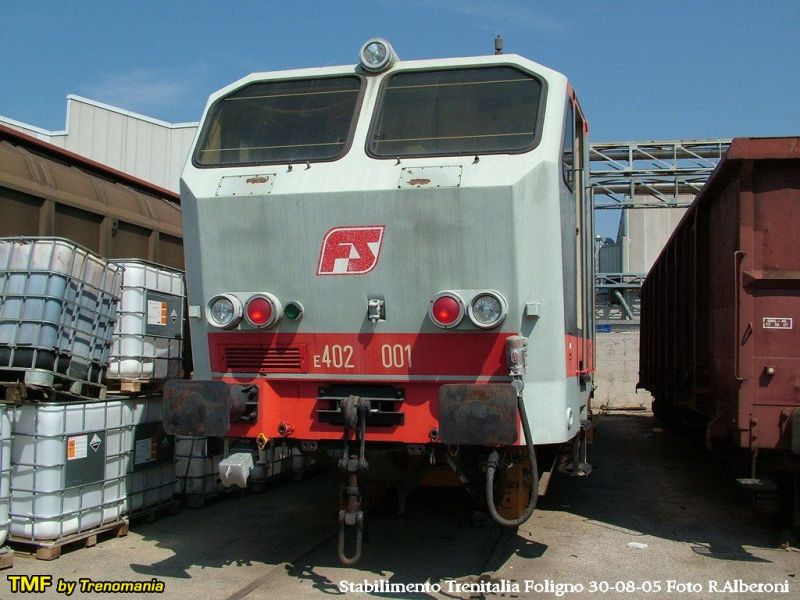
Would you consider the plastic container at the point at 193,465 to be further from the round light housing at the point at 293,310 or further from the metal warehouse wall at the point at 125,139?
the metal warehouse wall at the point at 125,139

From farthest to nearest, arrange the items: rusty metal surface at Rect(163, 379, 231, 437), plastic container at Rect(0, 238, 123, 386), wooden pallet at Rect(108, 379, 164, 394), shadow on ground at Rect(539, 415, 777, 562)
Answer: shadow on ground at Rect(539, 415, 777, 562), wooden pallet at Rect(108, 379, 164, 394), plastic container at Rect(0, 238, 123, 386), rusty metal surface at Rect(163, 379, 231, 437)

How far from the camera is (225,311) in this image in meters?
5.16

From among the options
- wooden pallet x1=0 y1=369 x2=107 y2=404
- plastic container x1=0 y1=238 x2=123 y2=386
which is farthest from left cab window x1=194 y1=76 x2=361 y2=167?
wooden pallet x1=0 y1=369 x2=107 y2=404

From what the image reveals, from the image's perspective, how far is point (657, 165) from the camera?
2052 centimetres

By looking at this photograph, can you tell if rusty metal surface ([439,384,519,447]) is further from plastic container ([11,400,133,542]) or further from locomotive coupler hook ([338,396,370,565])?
plastic container ([11,400,133,542])

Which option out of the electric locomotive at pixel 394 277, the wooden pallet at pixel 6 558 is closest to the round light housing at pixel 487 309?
the electric locomotive at pixel 394 277

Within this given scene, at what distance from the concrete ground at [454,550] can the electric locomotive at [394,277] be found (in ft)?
1.96

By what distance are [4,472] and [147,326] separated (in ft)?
5.46

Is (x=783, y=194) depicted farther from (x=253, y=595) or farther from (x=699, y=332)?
(x=253, y=595)

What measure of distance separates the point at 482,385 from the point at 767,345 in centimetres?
272

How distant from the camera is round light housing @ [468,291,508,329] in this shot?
15.5 ft

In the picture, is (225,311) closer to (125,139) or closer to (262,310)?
(262,310)

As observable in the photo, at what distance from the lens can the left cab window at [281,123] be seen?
5.38 meters

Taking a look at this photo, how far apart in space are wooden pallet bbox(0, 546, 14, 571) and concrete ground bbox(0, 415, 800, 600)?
0.06 m
